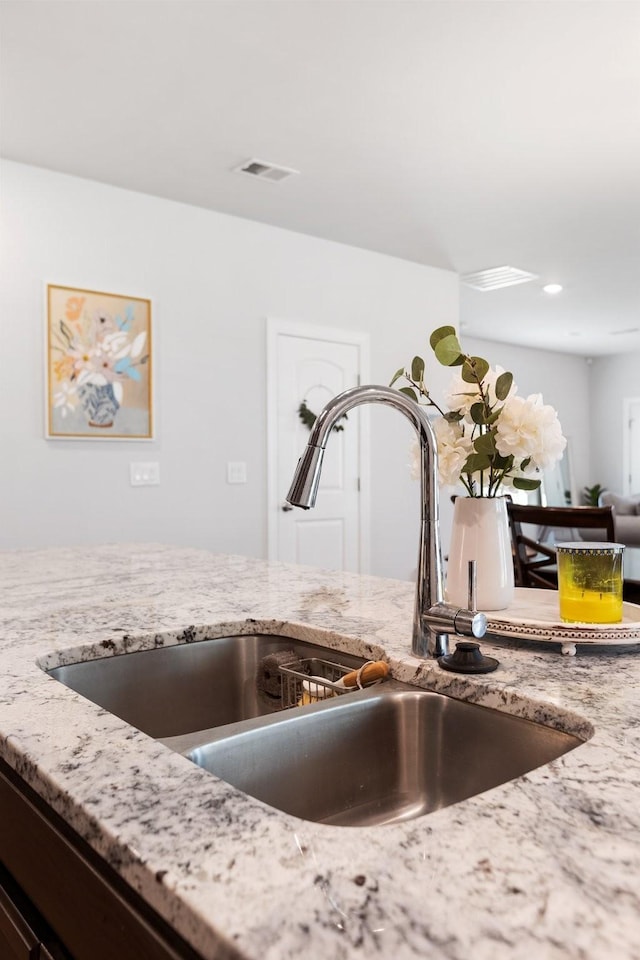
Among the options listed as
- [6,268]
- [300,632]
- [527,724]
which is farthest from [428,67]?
[527,724]

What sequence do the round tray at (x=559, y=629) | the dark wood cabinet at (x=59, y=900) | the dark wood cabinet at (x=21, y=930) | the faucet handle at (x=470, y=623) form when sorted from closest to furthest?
the dark wood cabinet at (x=59, y=900), the dark wood cabinet at (x=21, y=930), the faucet handle at (x=470, y=623), the round tray at (x=559, y=629)

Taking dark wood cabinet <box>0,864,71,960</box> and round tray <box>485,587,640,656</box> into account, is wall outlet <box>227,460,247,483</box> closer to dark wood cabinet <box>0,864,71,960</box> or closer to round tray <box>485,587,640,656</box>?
round tray <box>485,587,640,656</box>

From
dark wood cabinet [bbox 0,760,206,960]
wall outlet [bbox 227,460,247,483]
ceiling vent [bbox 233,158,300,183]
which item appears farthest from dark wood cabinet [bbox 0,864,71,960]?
wall outlet [bbox 227,460,247,483]

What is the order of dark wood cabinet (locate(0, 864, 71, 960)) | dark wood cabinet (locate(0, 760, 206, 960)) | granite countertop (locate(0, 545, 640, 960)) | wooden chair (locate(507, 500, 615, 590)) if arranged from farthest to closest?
wooden chair (locate(507, 500, 615, 590)) → dark wood cabinet (locate(0, 864, 71, 960)) → dark wood cabinet (locate(0, 760, 206, 960)) → granite countertop (locate(0, 545, 640, 960))

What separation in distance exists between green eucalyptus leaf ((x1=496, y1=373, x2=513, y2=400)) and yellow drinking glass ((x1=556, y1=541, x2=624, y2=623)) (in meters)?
0.23

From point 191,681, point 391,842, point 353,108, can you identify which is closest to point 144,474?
point 353,108

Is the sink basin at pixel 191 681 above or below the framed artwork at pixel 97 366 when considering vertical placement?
below

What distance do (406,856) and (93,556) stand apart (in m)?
1.81

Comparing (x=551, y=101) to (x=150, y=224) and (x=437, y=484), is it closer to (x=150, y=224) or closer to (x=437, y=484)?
(x=150, y=224)

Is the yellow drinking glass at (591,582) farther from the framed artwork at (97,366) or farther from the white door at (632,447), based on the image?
the white door at (632,447)

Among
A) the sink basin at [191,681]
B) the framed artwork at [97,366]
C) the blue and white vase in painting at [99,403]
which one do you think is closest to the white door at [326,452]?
the framed artwork at [97,366]

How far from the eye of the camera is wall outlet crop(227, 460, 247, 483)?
419cm

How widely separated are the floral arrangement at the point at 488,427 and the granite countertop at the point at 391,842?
29 centimetres

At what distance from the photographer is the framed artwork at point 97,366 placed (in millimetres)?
3559
